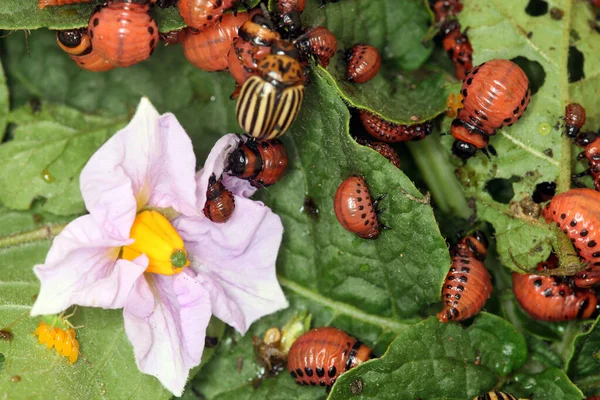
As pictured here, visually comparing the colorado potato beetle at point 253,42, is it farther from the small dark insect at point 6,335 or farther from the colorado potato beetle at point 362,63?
the small dark insect at point 6,335

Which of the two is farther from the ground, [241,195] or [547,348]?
[241,195]

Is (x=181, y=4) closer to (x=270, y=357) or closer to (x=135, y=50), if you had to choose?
(x=135, y=50)

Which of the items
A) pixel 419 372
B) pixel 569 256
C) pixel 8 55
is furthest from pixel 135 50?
pixel 569 256

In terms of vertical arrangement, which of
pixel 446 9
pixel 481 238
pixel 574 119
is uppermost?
pixel 446 9

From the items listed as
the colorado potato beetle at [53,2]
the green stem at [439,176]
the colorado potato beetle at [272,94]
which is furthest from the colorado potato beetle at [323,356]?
the colorado potato beetle at [53,2]

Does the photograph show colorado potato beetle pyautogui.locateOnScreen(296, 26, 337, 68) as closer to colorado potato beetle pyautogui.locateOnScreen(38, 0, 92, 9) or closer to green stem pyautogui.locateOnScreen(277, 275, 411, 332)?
colorado potato beetle pyautogui.locateOnScreen(38, 0, 92, 9)

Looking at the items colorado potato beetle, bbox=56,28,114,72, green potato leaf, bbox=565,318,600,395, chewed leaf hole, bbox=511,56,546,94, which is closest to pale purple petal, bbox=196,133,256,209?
colorado potato beetle, bbox=56,28,114,72

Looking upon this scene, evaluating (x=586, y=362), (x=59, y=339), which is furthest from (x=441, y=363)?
(x=59, y=339)

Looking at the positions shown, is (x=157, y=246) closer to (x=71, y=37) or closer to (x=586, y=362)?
(x=71, y=37)
